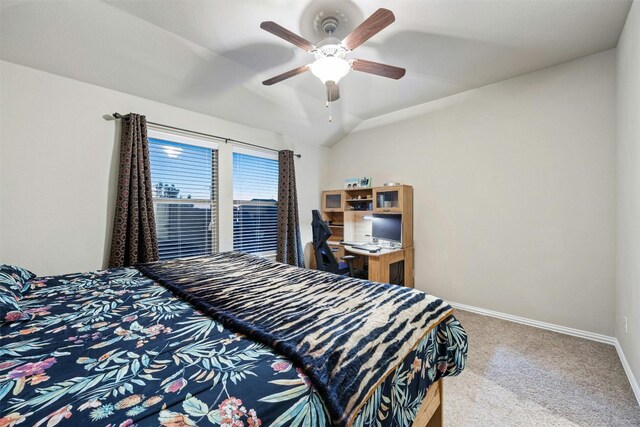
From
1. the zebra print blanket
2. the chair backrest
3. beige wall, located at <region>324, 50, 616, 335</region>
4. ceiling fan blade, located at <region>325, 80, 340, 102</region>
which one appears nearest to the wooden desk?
beige wall, located at <region>324, 50, 616, 335</region>

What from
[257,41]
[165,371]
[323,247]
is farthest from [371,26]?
[323,247]

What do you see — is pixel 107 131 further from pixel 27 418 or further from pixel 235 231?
pixel 27 418

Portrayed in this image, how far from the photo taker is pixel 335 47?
176 cm

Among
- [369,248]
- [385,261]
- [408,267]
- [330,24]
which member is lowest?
[408,267]

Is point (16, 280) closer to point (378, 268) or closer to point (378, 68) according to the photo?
point (378, 68)

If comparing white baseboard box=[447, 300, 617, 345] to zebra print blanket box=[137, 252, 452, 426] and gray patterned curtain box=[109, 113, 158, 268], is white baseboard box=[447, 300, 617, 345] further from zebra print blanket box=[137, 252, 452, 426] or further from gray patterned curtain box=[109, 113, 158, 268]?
gray patterned curtain box=[109, 113, 158, 268]

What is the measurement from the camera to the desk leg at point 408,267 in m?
3.41

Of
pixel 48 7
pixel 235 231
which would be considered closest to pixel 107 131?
pixel 48 7

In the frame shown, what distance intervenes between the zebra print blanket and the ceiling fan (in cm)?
144

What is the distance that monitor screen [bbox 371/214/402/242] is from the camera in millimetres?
3410

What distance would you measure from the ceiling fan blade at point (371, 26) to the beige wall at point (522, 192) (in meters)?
2.07

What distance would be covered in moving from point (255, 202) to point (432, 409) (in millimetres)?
3119

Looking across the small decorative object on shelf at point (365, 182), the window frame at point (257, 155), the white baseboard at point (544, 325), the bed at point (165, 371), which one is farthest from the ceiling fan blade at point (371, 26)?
the white baseboard at point (544, 325)

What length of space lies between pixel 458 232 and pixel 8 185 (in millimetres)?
4355
